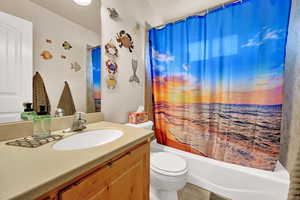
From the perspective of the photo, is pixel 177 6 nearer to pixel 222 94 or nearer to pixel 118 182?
pixel 222 94

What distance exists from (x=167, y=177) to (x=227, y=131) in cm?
80

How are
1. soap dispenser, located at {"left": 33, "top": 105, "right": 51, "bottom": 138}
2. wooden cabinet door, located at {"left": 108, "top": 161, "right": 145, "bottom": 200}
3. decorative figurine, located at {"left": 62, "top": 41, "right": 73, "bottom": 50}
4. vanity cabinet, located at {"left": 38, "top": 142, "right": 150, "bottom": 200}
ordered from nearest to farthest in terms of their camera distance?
vanity cabinet, located at {"left": 38, "top": 142, "right": 150, "bottom": 200}, wooden cabinet door, located at {"left": 108, "top": 161, "right": 145, "bottom": 200}, soap dispenser, located at {"left": 33, "top": 105, "right": 51, "bottom": 138}, decorative figurine, located at {"left": 62, "top": 41, "right": 73, "bottom": 50}

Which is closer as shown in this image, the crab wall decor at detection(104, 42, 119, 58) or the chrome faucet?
the chrome faucet

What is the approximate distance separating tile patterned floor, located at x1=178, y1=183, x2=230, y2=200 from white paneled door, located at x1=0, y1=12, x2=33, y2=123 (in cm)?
155

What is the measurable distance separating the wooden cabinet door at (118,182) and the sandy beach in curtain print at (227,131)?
855 mm

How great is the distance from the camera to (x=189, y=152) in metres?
1.54

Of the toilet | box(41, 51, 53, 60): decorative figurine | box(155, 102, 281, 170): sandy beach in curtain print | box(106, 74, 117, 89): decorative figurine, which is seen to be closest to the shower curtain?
box(155, 102, 281, 170): sandy beach in curtain print

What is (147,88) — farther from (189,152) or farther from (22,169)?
(22,169)

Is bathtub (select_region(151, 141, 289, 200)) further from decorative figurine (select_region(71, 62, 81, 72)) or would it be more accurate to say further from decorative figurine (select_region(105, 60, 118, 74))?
decorative figurine (select_region(71, 62, 81, 72))

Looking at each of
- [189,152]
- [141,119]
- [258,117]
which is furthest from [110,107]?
[258,117]

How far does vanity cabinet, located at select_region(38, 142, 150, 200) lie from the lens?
451mm

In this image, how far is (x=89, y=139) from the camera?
0.89 meters

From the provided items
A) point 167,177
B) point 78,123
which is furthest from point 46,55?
point 167,177

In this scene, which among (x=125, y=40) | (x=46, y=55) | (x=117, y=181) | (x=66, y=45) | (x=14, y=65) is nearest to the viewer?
(x=117, y=181)
